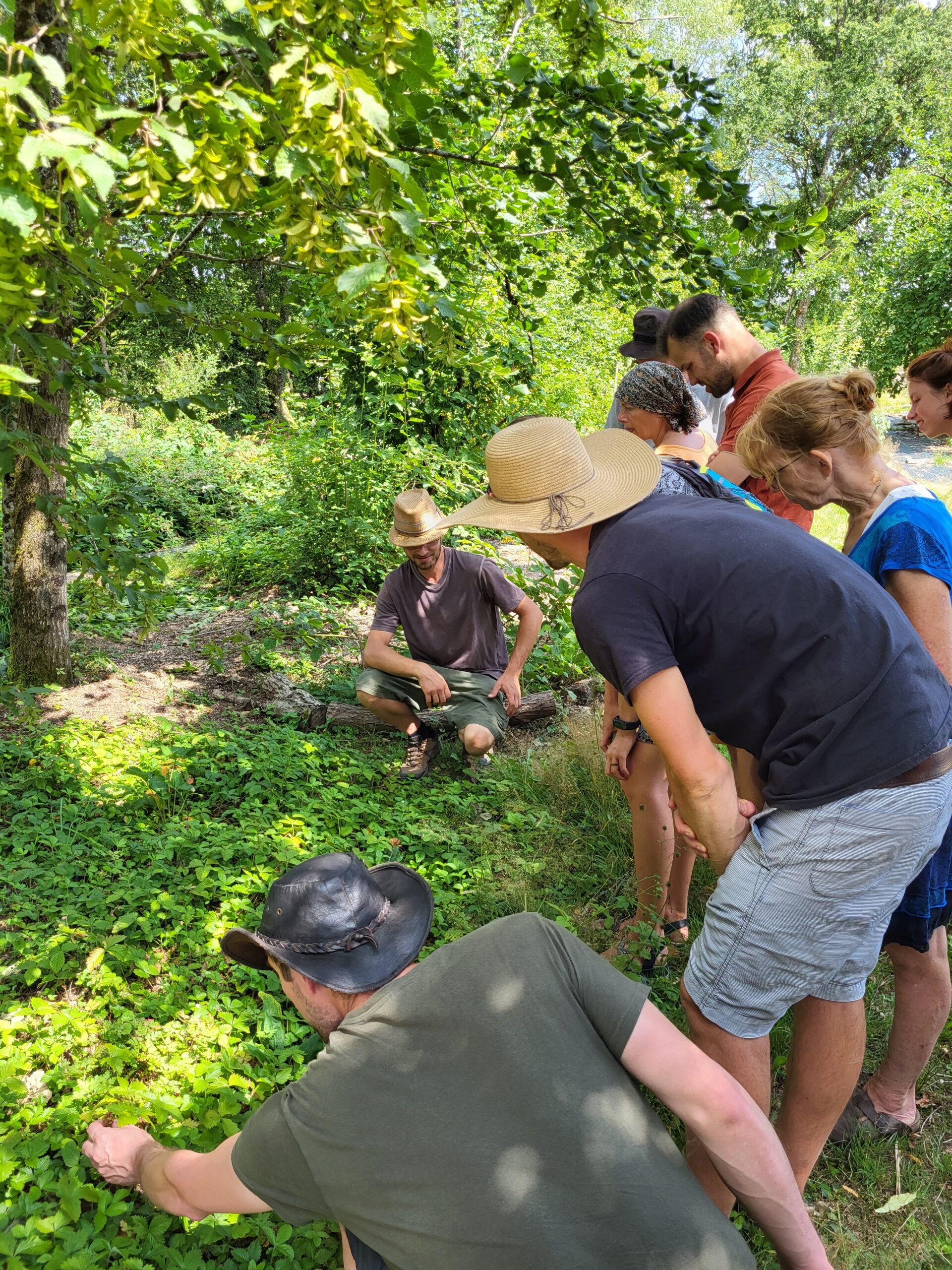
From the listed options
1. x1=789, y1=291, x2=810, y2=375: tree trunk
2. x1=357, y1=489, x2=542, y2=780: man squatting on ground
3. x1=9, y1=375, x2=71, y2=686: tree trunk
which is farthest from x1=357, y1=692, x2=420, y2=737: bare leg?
x1=789, y1=291, x2=810, y2=375: tree trunk

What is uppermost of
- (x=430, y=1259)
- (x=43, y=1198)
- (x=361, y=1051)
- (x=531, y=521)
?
(x=531, y=521)

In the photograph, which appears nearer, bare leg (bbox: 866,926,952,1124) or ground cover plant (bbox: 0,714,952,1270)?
ground cover plant (bbox: 0,714,952,1270)

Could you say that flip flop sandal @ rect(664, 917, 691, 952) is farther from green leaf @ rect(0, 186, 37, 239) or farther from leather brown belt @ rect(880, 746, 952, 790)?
green leaf @ rect(0, 186, 37, 239)

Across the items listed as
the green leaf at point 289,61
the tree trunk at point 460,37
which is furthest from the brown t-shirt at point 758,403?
the tree trunk at point 460,37

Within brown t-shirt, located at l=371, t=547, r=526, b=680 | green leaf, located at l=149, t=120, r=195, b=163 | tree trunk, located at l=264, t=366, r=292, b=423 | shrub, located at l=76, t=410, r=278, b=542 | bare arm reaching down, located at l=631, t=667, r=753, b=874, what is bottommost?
tree trunk, located at l=264, t=366, r=292, b=423

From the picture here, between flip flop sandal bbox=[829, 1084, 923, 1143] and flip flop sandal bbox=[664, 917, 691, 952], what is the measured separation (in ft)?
2.33

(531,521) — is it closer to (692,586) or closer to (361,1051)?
(692,586)

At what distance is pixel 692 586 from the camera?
71.0 inches

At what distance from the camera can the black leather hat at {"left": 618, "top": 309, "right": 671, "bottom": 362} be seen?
13.7 ft

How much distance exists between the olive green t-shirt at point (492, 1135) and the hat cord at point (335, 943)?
150 millimetres

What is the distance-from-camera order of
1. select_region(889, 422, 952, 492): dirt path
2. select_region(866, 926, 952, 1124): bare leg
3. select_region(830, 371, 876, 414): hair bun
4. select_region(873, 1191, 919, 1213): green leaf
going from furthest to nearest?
select_region(889, 422, 952, 492): dirt path < select_region(866, 926, 952, 1124): bare leg < select_region(873, 1191, 919, 1213): green leaf < select_region(830, 371, 876, 414): hair bun

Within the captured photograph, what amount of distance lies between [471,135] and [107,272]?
2.94 m

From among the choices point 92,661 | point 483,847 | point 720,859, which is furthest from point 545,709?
point 720,859

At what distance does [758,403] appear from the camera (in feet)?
10.2
